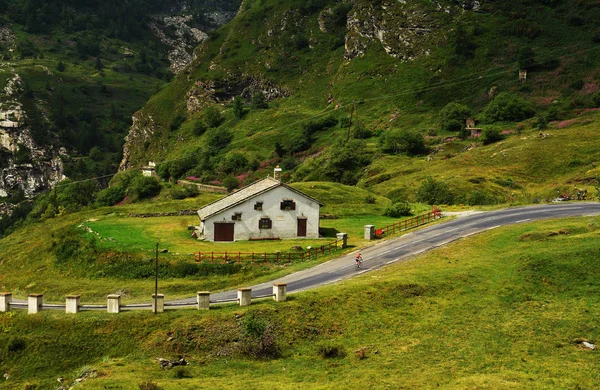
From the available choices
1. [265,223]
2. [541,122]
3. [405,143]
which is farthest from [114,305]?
[541,122]

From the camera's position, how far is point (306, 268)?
53.0 metres

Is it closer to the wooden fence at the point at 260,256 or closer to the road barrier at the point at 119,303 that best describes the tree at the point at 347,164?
the wooden fence at the point at 260,256

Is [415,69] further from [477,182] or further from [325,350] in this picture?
[325,350]

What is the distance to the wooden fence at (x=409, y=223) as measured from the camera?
65062mm

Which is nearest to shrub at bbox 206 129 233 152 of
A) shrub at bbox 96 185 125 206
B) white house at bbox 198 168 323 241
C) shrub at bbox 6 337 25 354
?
shrub at bbox 96 185 125 206

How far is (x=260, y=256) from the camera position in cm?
5591

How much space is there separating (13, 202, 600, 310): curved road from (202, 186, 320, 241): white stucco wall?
980cm

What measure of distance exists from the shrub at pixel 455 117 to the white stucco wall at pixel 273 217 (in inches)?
2673

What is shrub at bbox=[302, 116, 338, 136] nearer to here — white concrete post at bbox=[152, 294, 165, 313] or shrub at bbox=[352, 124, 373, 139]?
shrub at bbox=[352, 124, 373, 139]

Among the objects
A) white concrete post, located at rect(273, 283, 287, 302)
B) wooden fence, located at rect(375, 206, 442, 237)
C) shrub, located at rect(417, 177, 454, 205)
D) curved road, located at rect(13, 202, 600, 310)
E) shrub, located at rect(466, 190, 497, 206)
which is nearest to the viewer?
white concrete post, located at rect(273, 283, 287, 302)

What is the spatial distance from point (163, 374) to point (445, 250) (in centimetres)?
2916

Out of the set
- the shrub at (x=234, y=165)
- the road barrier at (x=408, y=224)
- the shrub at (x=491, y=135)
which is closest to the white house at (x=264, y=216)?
the road barrier at (x=408, y=224)

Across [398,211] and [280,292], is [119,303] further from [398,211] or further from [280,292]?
[398,211]

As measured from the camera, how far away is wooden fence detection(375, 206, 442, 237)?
65.1 m
